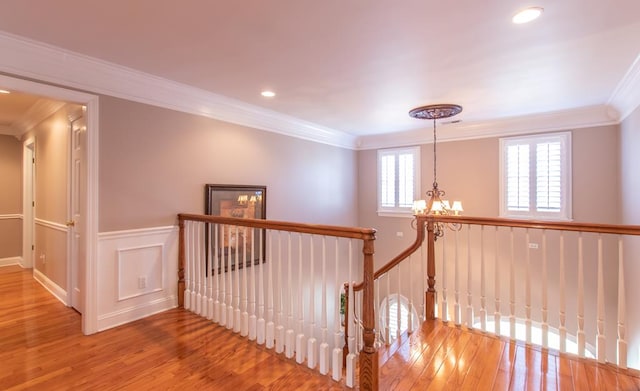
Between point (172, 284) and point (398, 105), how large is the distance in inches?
141

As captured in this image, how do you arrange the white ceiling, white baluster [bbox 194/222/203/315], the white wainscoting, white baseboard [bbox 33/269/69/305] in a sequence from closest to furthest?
the white ceiling
the white wainscoting
white baluster [bbox 194/222/203/315]
white baseboard [bbox 33/269/69/305]

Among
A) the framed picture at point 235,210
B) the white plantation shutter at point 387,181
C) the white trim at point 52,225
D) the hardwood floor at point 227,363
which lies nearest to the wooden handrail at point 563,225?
the hardwood floor at point 227,363

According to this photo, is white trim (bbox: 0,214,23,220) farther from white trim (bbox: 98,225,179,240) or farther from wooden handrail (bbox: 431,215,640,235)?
wooden handrail (bbox: 431,215,640,235)

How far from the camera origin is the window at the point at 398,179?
594 cm

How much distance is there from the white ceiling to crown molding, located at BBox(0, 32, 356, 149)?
0.39 feet

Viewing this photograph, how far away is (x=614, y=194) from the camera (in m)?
4.24

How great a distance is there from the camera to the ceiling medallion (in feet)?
13.1

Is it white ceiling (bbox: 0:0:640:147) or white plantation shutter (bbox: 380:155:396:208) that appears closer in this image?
white ceiling (bbox: 0:0:640:147)

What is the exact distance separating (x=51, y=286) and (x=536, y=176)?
7163 mm

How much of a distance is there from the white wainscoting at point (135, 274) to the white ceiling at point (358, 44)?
169cm

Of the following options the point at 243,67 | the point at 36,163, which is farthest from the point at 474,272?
the point at 36,163

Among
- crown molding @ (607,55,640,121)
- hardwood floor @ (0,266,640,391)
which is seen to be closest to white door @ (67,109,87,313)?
hardwood floor @ (0,266,640,391)

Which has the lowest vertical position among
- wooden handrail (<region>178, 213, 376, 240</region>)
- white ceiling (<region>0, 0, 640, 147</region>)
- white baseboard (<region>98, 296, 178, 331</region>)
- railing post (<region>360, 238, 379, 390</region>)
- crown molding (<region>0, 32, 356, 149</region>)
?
white baseboard (<region>98, 296, 178, 331</region>)

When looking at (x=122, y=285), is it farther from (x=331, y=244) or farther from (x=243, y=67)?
(x=331, y=244)
